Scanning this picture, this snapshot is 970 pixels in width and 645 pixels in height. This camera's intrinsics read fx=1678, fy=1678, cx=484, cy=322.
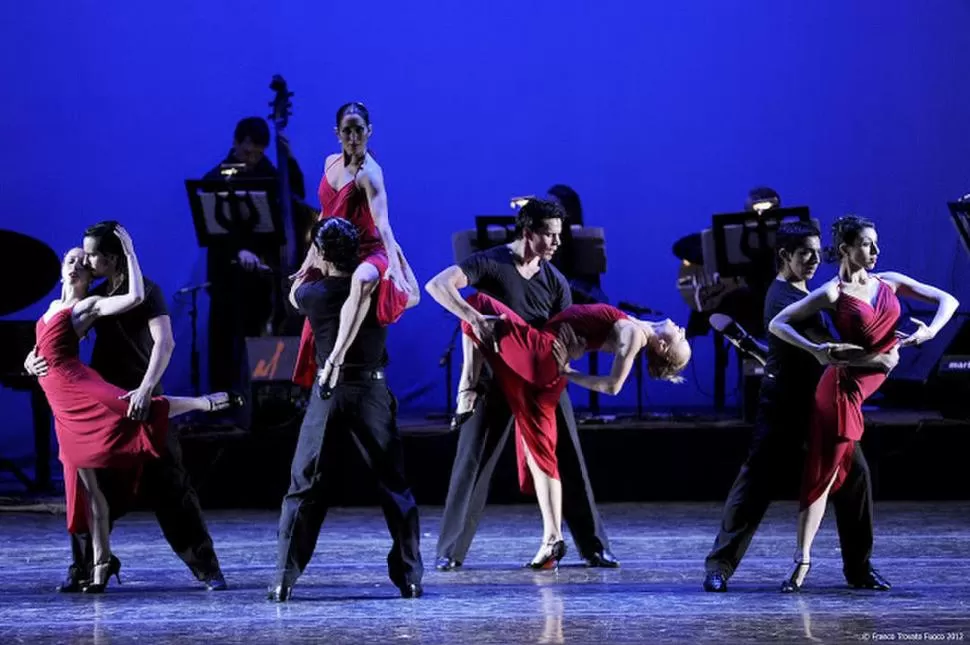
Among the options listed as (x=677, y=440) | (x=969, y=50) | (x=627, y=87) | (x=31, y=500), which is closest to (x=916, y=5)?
(x=969, y=50)

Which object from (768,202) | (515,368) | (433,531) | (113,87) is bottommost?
(433,531)

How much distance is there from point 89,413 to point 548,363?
1859mm

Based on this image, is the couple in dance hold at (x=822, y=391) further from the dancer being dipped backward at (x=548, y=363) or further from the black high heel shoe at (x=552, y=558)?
the black high heel shoe at (x=552, y=558)

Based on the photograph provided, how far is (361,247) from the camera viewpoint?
269 inches

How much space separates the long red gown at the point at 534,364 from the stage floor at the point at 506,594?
21.3 inches

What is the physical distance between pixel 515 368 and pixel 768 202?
3.21m

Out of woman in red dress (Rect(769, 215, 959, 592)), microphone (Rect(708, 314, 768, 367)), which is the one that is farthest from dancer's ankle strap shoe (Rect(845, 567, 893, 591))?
microphone (Rect(708, 314, 768, 367))

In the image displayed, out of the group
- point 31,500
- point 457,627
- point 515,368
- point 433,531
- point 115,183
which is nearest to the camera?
point 457,627

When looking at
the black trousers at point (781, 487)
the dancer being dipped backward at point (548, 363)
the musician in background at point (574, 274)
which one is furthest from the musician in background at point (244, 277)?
the black trousers at point (781, 487)

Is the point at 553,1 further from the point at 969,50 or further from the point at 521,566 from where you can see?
the point at 521,566

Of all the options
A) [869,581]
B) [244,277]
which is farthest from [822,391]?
[244,277]

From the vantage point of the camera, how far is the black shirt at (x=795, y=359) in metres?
6.45

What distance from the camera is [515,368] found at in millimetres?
7000

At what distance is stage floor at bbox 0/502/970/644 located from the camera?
568 centimetres
